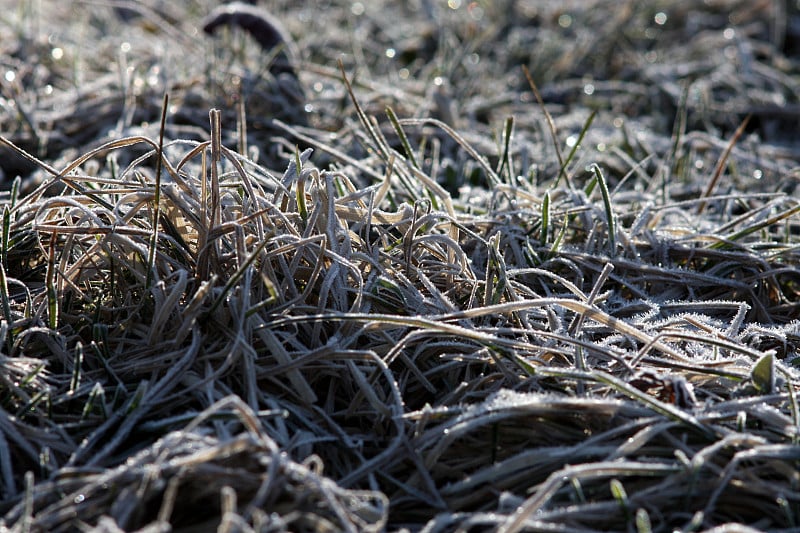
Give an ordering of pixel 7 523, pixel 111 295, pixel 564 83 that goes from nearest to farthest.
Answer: pixel 7 523 → pixel 111 295 → pixel 564 83

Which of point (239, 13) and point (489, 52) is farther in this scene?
point (489, 52)

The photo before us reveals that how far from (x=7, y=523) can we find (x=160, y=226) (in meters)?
0.56

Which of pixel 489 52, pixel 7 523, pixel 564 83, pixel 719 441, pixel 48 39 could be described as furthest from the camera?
pixel 489 52

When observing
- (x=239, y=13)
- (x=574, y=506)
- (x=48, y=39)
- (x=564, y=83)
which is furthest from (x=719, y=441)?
(x=48, y=39)

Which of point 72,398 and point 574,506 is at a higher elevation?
point 72,398

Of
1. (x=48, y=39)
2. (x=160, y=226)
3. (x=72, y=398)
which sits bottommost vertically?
(x=72, y=398)

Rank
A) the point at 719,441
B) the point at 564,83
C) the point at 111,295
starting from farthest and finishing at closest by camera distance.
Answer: the point at 564,83, the point at 111,295, the point at 719,441

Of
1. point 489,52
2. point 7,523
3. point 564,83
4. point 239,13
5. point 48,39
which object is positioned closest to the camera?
point 7,523

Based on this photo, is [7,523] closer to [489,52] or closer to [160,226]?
[160,226]

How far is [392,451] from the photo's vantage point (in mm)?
1168

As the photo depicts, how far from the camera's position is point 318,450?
121 cm

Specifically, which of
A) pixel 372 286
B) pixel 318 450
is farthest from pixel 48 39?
pixel 318 450

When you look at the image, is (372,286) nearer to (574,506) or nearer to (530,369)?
(530,369)

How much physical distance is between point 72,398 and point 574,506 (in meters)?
0.70
